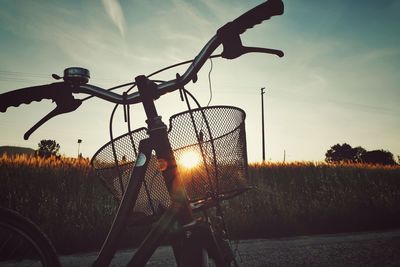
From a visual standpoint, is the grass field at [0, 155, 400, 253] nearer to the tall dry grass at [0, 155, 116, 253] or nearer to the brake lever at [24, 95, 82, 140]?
the tall dry grass at [0, 155, 116, 253]

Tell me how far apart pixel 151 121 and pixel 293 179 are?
27.7 feet

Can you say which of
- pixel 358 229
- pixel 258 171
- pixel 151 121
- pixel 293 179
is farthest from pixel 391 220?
pixel 151 121

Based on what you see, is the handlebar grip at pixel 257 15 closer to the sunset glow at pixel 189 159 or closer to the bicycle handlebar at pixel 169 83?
the bicycle handlebar at pixel 169 83

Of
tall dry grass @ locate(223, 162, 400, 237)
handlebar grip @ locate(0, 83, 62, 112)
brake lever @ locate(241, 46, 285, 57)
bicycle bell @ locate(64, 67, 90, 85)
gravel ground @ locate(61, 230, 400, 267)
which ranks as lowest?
gravel ground @ locate(61, 230, 400, 267)

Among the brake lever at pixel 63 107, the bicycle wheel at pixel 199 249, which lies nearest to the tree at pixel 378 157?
the bicycle wheel at pixel 199 249

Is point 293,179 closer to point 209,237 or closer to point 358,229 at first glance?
point 358,229

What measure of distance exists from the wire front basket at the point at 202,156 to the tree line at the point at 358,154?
254ft

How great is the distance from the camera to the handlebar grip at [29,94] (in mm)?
1427

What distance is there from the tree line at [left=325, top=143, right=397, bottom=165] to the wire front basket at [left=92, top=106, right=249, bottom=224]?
77545 mm

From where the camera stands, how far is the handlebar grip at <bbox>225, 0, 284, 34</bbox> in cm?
120

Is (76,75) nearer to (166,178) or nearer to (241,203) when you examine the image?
(166,178)

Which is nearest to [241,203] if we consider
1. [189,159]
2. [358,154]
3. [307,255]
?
[307,255]

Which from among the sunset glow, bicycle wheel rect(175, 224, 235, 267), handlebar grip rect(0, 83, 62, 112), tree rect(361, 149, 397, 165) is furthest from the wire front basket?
tree rect(361, 149, 397, 165)

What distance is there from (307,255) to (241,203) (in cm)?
312
